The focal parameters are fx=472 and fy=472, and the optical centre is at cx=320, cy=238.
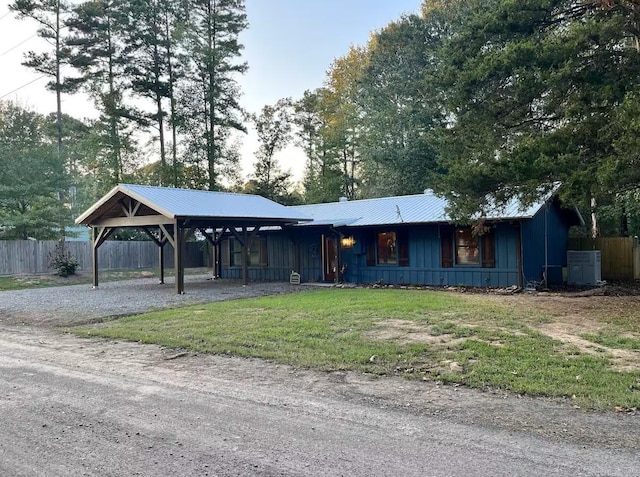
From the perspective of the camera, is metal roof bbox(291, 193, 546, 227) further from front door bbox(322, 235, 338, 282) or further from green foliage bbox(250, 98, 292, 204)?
green foliage bbox(250, 98, 292, 204)

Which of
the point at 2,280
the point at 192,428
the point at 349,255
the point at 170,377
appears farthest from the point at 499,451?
the point at 2,280

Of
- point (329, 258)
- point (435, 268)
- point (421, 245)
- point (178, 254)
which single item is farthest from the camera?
point (329, 258)

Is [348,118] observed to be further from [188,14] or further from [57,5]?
[57,5]

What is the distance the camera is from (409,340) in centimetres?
680

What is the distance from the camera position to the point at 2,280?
18562mm

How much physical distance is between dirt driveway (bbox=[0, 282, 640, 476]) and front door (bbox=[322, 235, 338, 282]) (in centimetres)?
1206

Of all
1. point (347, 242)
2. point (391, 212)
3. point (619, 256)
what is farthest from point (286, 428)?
point (619, 256)

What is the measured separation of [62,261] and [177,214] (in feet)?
32.4

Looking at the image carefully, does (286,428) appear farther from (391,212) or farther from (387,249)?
(391,212)

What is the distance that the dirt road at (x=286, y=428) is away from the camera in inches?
120

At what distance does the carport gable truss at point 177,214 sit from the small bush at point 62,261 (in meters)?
3.97

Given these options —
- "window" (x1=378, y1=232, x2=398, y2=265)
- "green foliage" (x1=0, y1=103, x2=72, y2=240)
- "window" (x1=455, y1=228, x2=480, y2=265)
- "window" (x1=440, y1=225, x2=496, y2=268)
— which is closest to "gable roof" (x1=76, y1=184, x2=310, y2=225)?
"window" (x1=378, y1=232, x2=398, y2=265)

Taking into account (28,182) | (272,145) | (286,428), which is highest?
(272,145)

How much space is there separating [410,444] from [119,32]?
2883 centimetres
